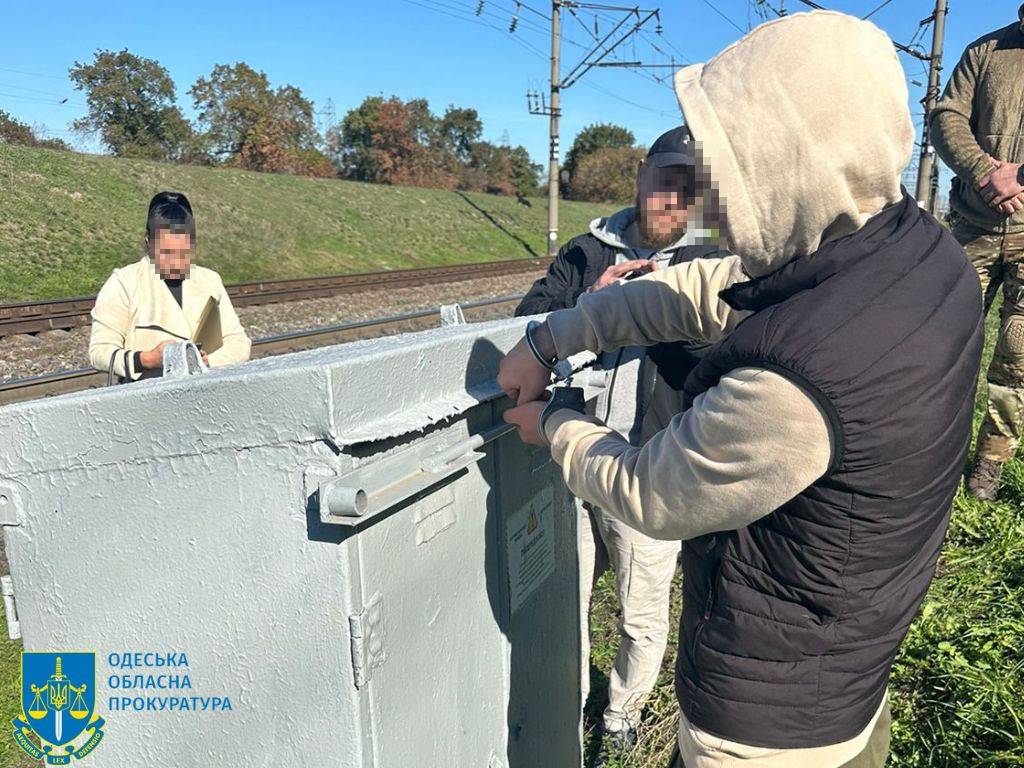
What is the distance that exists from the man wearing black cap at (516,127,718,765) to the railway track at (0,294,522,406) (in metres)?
3.24

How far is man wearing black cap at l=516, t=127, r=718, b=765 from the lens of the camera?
274cm

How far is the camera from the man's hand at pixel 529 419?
1795 mm

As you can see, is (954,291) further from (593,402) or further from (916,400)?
(593,402)

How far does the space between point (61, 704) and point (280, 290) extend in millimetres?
13339

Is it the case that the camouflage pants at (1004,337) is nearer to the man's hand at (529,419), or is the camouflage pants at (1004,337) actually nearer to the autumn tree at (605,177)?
the man's hand at (529,419)

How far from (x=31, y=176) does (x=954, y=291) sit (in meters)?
21.6

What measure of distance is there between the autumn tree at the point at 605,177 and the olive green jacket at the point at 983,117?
45.8 metres

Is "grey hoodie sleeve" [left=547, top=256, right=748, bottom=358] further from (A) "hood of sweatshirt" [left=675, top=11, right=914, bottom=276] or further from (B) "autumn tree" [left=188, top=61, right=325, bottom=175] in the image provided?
(B) "autumn tree" [left=188, top=61, right=325, bottom=175]

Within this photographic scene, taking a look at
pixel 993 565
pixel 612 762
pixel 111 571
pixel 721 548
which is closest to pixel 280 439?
pixel 111 571

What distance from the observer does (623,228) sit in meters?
3.08

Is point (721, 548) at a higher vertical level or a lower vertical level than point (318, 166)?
lower

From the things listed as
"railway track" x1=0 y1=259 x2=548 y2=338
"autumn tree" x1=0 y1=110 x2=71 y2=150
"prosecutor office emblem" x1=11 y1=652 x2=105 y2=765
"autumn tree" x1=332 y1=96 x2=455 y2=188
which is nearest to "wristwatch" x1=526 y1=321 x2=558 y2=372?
"prosecutor office emblem" x1=11 y1=652 x2=105 y2=765

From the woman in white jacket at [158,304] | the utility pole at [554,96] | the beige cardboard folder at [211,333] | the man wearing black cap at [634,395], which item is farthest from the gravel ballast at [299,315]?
the man wearing black cap at [634,395]

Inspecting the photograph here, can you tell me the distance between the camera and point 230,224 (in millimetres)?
21547
